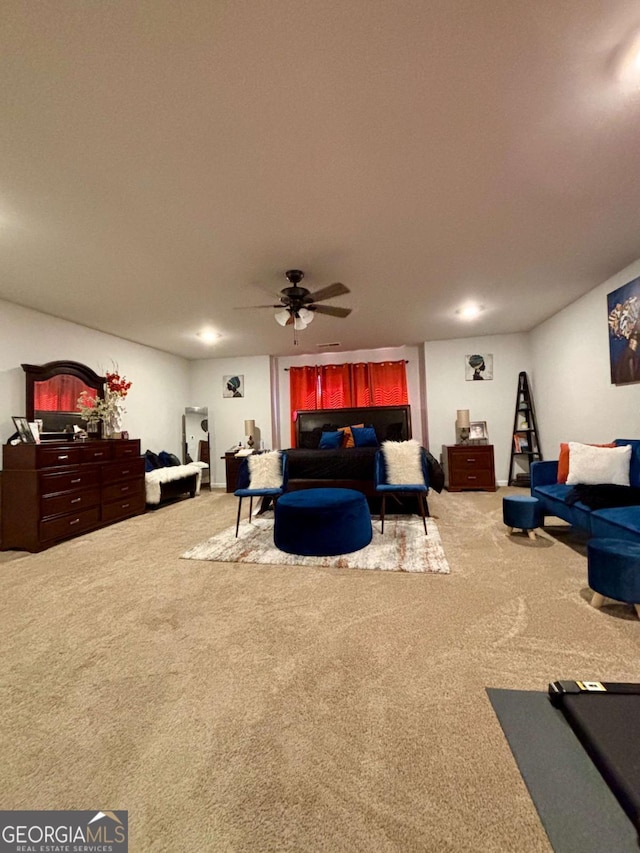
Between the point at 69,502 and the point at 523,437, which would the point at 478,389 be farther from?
the point at 69,502

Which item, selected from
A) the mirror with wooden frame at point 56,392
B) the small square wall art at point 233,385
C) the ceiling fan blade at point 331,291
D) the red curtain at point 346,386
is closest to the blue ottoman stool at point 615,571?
the ceiling fan blade at point 331,291

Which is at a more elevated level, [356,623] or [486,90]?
[486,90]

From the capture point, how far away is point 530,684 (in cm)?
143

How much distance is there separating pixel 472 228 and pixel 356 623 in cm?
291

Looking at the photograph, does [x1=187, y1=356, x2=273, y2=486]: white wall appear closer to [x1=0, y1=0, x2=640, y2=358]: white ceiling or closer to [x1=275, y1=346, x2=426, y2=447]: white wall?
[x1=275, y1=346, x2=426, y2=447]: white wall

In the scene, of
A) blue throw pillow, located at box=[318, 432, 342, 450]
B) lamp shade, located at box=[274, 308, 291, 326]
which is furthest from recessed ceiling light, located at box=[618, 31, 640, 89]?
blue throw pillow, located at box=[318, 432, 342, 450]

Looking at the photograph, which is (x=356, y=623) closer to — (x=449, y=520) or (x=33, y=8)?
(x=449, y=520)

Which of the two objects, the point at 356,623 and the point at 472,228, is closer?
the point at 356,623

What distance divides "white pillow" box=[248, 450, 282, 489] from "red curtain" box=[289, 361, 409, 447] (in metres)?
3.06

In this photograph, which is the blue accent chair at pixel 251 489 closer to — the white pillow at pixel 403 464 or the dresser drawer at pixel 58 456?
the white pillow at pixel 403 464

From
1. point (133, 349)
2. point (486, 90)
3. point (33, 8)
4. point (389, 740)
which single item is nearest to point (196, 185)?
point (33, 8)

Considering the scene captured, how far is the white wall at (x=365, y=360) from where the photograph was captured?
6801mm

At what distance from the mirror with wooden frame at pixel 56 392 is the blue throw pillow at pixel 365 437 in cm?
404

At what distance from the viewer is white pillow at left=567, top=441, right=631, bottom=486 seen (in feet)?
10.0
